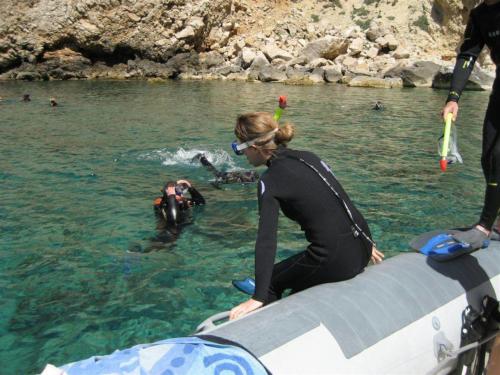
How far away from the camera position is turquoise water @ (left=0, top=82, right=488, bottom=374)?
437 centimetres

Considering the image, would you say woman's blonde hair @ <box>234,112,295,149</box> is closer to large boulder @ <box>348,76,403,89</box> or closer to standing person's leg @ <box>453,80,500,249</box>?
standing person's leg @ <box>453,80,500,249</box>

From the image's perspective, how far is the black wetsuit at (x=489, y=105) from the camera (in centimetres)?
319

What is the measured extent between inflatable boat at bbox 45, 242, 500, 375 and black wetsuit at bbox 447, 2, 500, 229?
43 centimetres

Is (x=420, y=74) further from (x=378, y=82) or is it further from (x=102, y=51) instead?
(x=102, y=51)

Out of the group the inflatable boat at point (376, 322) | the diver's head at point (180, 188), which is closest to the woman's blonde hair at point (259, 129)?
the inflatable boat at point (376, 322)

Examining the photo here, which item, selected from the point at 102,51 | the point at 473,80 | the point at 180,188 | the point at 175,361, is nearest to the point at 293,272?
the point at 175,361

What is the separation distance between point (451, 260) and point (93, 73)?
1224 inches

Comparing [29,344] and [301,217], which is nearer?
[301,217]

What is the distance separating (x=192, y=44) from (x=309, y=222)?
32.7m

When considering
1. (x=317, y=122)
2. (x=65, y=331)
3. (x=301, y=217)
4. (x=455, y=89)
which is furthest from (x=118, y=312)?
(x=317, y=122)

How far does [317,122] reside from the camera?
1515cm

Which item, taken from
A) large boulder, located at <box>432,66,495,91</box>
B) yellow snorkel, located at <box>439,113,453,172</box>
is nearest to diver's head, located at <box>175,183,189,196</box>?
yellow snorkel, located at <box>439,113,453,172</box>

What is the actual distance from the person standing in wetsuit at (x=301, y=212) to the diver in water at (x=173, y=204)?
10.2ft

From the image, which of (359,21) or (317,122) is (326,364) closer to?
(317,122)
